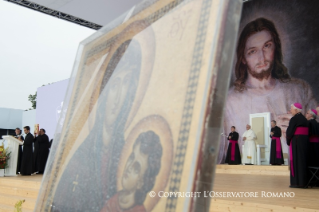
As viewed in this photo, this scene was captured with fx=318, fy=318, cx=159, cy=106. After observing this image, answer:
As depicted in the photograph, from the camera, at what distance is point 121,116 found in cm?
94

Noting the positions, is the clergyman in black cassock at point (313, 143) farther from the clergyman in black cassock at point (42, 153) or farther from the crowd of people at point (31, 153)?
the clergyman in black cassock at point (42, 153)

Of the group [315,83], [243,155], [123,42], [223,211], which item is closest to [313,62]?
[315,83]

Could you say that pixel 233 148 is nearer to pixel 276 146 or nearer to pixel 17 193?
pixel 276 146

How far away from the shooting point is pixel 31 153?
9.88 meters

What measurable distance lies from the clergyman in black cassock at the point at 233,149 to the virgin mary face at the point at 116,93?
12.7 m

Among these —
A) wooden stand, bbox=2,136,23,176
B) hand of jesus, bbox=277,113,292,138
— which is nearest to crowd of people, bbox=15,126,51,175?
wooden stand, bbox=2,136,23,176

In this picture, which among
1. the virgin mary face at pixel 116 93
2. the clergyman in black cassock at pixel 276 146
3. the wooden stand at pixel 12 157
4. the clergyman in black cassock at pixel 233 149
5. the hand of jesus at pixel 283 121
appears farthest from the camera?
the clergyman in black cassock at pixel 233 149

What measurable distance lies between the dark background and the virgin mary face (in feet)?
39.1

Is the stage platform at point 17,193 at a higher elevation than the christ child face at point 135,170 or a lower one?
lower

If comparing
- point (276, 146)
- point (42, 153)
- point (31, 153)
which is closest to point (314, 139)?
point (276, 146)

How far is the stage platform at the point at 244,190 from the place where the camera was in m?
3.14

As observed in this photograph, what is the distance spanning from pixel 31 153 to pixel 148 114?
32.8ft

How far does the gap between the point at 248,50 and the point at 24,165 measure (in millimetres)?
10226

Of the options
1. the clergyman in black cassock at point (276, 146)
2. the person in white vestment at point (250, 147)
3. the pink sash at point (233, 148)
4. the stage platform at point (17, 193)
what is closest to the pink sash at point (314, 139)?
the stage platform at point (17, 193)
